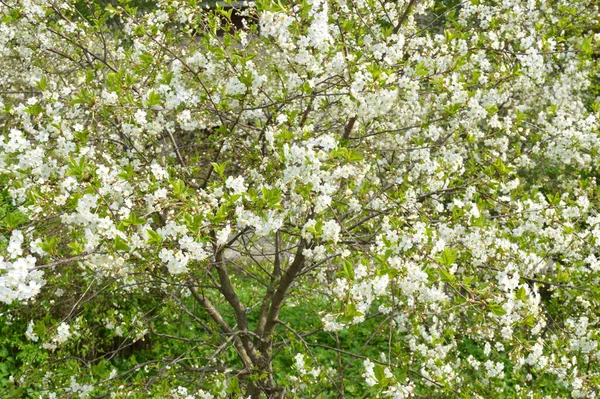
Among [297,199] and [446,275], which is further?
[297,199]

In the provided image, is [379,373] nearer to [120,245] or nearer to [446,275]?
[446,275]

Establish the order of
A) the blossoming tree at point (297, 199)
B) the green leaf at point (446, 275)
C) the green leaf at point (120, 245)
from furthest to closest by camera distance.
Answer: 1. the blossoming tree at point (297, 199)
2. the green leaf at point (446, 275)
3. the green leaf at point (120, 245)

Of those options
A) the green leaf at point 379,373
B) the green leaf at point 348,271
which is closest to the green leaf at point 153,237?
the green leaf at point 348,271

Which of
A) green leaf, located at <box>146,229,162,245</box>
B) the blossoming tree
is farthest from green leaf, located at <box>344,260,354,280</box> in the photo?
green leaf, located at <box>146,229,162,245</box>

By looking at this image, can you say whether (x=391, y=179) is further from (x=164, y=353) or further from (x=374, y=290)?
(x=164, y=353)

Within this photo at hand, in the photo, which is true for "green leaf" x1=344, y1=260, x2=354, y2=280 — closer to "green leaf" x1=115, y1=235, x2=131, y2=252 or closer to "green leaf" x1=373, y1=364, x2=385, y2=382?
"green leaf" x1=373, y1=364, x2=385, y2=382

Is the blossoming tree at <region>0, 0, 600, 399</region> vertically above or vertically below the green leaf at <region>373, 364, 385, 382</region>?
above

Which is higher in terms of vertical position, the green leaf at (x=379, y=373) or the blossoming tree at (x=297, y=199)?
the blossoming tree at (x=297, y=199)

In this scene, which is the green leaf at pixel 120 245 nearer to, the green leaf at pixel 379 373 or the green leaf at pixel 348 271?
the green leaf at pixel 348 271

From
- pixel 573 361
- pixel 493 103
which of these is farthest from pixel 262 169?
pixel 573 361

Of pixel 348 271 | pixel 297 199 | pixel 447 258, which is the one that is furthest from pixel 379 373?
pixel 297 199

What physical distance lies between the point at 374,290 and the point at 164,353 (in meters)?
4.14

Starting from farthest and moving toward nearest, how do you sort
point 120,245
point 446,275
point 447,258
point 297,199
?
point 297,199 < point 447,258 < point 446,275 < point 120,245

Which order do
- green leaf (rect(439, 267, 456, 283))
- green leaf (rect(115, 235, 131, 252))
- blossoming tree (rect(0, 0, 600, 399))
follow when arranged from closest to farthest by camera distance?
green leaf (rect(115, 235, 131, 252)), green leaf (rect(439, 267, 456, 283)), blossoming tree (rect(0, 0, 600, 399))
